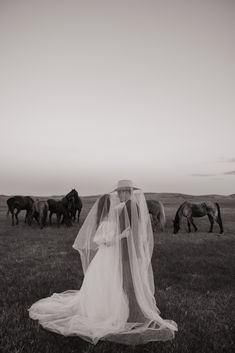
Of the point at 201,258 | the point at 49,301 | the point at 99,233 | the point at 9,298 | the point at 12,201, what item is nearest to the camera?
the point at 99,233

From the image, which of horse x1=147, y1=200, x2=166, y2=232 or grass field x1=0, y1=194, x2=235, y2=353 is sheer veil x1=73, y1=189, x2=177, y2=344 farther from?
horse x1=147, y1=200, x2=166, y2=232

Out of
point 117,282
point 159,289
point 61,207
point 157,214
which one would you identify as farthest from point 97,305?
point 61,207

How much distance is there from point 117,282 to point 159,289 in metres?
2.87

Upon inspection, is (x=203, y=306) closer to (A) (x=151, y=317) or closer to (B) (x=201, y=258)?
(A) (x=151, y=317)

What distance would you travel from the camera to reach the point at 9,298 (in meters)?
7.13

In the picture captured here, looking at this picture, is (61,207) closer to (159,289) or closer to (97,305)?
(159,289)

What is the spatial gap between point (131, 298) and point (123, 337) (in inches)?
32.0

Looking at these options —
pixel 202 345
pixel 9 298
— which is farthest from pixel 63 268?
pixel 202 345

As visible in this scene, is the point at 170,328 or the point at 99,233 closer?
the point at 170,328

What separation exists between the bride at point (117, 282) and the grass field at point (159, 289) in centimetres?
40

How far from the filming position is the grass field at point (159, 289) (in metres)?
5.04

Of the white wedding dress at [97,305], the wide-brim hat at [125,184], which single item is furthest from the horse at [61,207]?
the wide-brim hat at [125,184]

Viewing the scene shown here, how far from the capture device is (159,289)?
27.3ft

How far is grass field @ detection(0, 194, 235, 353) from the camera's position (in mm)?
5039
